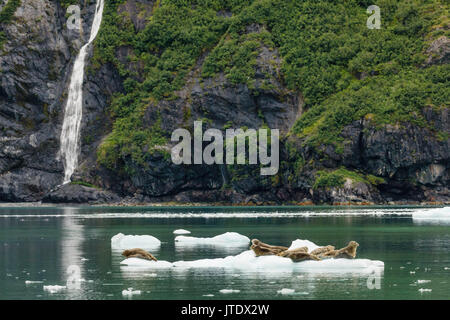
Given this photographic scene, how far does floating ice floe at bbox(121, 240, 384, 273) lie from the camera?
137 ft

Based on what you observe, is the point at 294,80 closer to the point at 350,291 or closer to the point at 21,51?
the point at 21,51

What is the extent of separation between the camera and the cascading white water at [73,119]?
575ft

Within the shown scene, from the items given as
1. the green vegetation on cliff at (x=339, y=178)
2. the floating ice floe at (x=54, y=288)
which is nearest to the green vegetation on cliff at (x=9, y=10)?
the green vegetation on cliff at (x=339, y=178)

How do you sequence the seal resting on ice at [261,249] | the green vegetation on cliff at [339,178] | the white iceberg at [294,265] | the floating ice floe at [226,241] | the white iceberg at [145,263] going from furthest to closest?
the green vegetation on cliff at [339,178] < the floating ice floe at [226,241] < the white iceberg at [145,263] < the seal resting on ice at [261,249] < the white iceberg at [294,265]

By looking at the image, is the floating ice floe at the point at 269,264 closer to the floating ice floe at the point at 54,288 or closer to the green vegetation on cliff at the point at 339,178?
the floating ice floe at the point at 54,288

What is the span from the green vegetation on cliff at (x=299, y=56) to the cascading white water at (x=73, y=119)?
4.45m

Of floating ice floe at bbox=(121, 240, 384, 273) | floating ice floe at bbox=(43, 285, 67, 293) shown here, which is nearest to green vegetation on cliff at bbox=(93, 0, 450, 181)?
floating ice floe at bbox=(121, 240, 384, 273)

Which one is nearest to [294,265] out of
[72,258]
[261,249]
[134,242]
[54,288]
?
[261,249]

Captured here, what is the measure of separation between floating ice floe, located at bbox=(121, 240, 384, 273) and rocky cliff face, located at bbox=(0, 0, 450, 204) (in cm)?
10055

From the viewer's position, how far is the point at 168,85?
175125mm

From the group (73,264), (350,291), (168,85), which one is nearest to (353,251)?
(350,291)

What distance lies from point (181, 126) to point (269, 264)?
128 m

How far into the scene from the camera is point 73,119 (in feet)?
590

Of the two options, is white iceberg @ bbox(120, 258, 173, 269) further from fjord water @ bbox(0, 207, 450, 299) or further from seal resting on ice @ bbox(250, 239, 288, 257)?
seal resting on ice @ bbox(250, 239, 288, 257)
